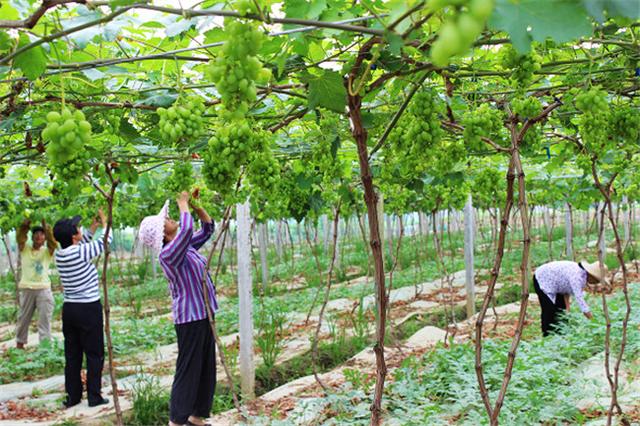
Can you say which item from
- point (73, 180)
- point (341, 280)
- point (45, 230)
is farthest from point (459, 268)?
point (73, 180)

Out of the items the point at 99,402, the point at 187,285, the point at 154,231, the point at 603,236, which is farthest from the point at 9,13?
the point at 603,236

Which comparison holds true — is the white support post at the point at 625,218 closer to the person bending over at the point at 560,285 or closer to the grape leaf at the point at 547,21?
the person bending over at the point at 560,285

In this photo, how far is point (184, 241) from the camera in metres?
4.35

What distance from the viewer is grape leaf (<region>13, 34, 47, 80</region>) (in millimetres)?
1722

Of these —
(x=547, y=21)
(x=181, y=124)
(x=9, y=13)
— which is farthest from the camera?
(x=9, y=13)

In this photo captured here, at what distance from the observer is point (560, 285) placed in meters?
6.99

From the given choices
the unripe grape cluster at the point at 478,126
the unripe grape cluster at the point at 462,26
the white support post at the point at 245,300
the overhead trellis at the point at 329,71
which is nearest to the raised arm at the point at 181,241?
the overhead trellis at the point at 329,71

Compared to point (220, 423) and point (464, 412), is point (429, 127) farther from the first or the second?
point (220, 423)

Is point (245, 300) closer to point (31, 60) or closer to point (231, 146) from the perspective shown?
point (231, 146)

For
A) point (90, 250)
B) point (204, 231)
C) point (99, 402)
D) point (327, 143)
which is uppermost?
point (327, 143)

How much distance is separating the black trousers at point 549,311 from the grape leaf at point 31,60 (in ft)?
21.6

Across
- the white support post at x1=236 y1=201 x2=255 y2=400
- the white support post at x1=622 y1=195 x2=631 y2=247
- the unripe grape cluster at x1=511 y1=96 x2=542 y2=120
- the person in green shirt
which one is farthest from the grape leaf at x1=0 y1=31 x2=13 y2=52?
the white support post at x1=622 y1=195 x2=631 y2=247

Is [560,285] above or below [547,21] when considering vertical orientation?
below

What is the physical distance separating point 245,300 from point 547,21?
5.04 metres
